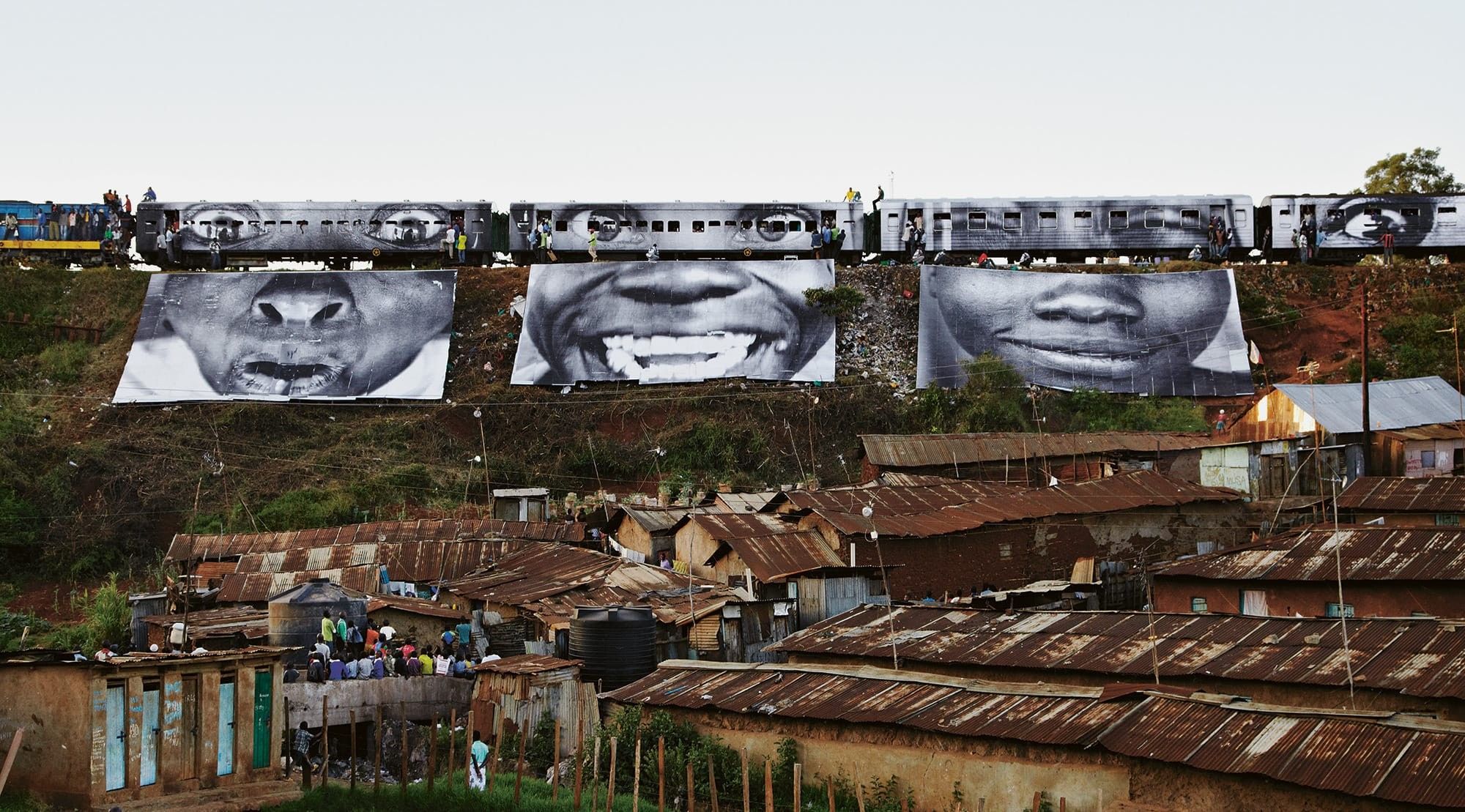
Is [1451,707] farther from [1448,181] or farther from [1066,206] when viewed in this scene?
[1448,181]

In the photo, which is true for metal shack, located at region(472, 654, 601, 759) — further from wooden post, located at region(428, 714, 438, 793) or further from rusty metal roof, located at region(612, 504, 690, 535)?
rusty metal roof, located at region(612, 504, 690, 535)

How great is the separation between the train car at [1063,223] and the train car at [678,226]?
2.59 m

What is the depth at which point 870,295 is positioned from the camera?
126 feet

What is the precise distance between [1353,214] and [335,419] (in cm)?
2742

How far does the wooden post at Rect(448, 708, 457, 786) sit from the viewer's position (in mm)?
13078

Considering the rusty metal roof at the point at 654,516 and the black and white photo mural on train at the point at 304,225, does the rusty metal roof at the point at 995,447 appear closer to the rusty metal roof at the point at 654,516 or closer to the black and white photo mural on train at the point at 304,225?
the rusty metal roof at the point at 654,516

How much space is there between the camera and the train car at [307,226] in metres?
40.8

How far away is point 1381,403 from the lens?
2923 cm

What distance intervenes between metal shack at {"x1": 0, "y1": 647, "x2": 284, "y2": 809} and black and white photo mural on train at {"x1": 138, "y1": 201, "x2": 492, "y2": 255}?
2896 cm

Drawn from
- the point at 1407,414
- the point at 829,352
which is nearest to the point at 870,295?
the point at 829,352

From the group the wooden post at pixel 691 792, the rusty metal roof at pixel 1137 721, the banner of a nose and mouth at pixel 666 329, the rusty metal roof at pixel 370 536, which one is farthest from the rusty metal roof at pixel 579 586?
the banner of a nose and mouth at pixel 666 329

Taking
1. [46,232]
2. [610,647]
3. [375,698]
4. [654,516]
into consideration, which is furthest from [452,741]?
[46,232]

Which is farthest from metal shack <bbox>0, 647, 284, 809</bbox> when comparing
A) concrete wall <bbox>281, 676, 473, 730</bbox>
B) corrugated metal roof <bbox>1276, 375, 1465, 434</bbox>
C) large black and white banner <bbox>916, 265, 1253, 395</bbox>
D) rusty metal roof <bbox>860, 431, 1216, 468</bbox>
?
large black and white banner <bbox>916, 265, 1253, 395</bbox>

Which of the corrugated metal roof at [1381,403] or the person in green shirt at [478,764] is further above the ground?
the corrugated metal roof at [1381,403]
